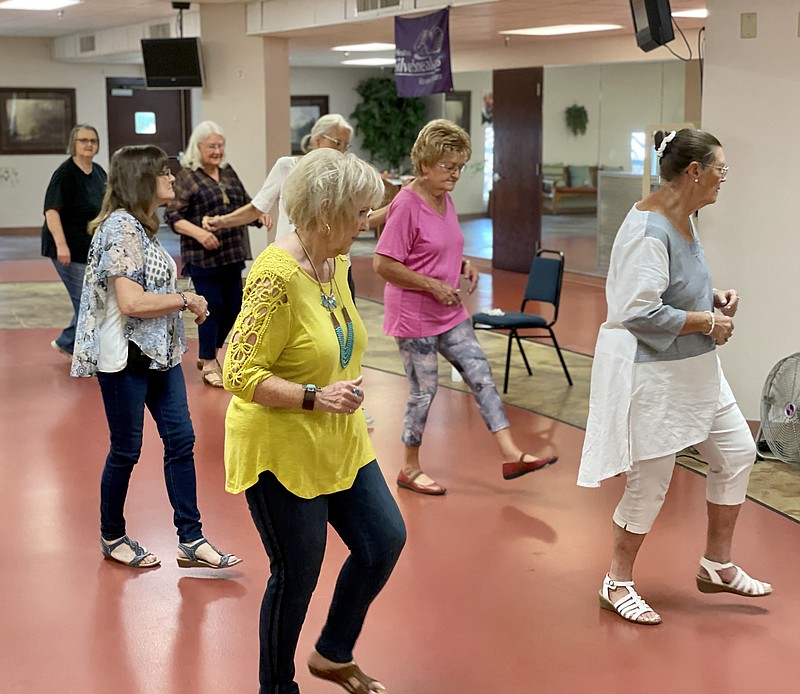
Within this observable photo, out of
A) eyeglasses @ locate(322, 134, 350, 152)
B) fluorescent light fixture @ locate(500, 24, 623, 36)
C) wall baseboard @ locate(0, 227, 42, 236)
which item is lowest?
wall baseboard @ locate(0, 227, 42, 236)

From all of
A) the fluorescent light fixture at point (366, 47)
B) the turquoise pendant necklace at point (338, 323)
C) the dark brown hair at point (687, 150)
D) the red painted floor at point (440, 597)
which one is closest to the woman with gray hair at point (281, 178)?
the red painted floor at point (440, 597)

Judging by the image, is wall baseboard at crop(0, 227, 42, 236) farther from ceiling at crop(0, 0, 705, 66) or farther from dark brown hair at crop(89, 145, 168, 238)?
dark brown hair at crop(89, 145, 168, 238)

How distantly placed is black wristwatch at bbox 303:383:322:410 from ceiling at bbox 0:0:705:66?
7.22 m

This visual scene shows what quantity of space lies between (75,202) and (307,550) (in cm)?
513

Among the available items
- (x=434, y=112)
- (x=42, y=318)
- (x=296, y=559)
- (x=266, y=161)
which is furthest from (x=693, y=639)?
(x=434, y=112)

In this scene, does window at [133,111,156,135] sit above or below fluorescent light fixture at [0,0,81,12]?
below

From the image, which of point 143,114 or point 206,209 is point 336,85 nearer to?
point 143,114

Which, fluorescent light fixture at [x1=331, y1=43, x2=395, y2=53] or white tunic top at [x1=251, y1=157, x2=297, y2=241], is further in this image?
fluorescent light fixture at [x1=331, y1=43, x2=395, y2=53]

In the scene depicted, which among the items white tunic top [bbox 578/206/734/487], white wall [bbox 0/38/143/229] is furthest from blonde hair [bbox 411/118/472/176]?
white wall [bbox 0/38/143/229]

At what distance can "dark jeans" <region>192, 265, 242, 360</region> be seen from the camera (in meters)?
6.88

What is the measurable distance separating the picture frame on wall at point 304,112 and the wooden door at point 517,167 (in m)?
7.20

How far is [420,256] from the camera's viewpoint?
473 centimetres

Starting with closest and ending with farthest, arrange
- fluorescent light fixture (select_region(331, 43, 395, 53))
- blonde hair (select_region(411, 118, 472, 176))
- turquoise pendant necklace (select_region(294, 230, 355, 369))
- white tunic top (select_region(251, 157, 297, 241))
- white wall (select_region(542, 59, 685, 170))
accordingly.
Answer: turquoise pendant necklace (select_region(294, 230, 355, 369))
blonde hair (select_region(411, 118, 472, 176))
white tunic top (select_region(251, 157, 297, 241))
white wall (select_region(542, 59, 685, 170))
fluorescent light fixture (select_region(331, 43, 395, 53))

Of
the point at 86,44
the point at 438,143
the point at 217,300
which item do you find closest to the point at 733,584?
the point at 438,143
